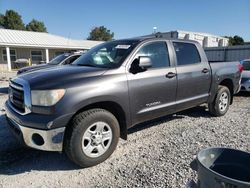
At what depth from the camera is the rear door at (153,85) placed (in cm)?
386

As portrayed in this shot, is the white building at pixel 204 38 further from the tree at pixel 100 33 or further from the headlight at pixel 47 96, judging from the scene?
the tree at pixel 100 33

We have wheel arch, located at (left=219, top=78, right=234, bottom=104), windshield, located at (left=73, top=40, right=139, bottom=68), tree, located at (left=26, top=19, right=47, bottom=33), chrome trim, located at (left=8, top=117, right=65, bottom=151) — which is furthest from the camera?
tree, located at (left=26, top=19, right=47, bottom=33)

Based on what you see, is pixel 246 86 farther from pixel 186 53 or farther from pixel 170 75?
pixel 170 75

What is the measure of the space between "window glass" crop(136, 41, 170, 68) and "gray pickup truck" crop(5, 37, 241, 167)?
17 mm

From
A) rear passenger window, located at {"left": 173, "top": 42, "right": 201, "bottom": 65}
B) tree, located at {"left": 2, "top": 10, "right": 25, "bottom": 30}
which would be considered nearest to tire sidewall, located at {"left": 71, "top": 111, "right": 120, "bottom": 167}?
rear passenger window, located at {"left": 173, "top": 42, "right": 201, "bottom": 65}

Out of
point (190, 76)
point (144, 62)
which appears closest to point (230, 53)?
point (190, 76)

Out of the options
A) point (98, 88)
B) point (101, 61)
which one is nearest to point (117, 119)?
point (98, 88)

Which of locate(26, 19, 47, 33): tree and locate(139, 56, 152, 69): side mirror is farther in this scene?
locate(26, 19, 47, 33): tree

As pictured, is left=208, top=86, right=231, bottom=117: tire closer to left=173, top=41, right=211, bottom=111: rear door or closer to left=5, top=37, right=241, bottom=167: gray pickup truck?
left=173, top=41, right=211, bottom=111: rear door

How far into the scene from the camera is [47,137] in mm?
3047

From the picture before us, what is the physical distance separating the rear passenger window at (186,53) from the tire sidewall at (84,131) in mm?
1993

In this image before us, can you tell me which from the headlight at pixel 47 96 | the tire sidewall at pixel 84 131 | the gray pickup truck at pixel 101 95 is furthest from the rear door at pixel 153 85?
the headlight at pixel 47 96

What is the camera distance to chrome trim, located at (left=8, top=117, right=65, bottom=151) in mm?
3049

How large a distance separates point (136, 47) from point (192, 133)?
2.07 metres
